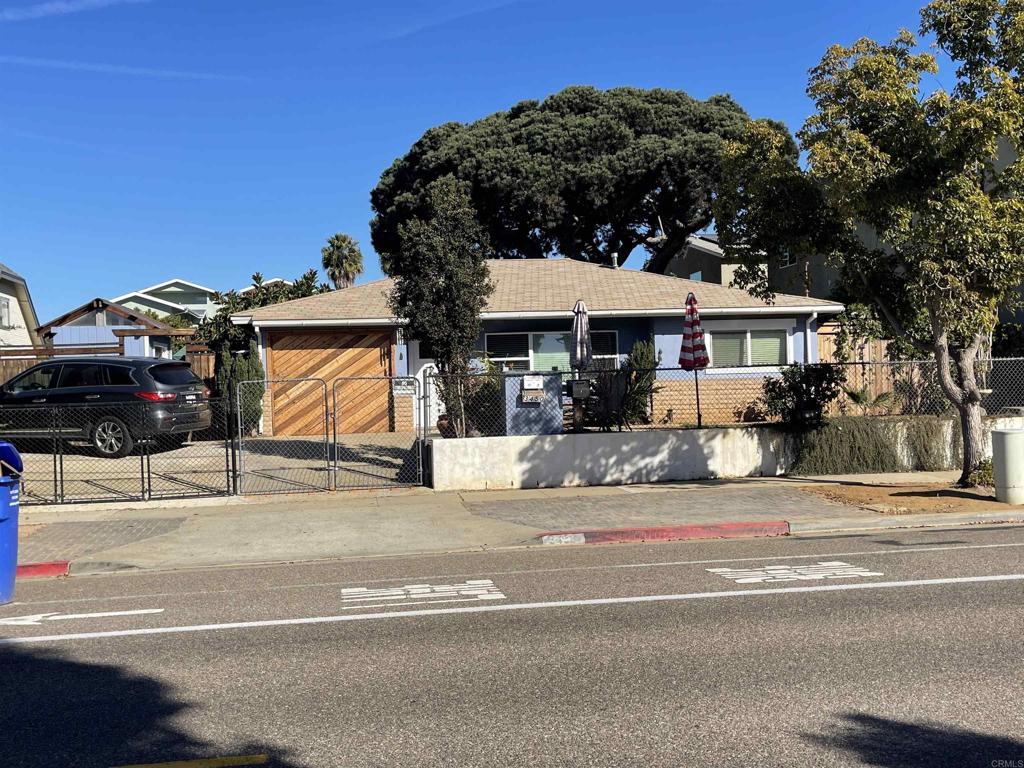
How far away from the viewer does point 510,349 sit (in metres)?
21.5

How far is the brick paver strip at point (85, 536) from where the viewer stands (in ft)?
33.0

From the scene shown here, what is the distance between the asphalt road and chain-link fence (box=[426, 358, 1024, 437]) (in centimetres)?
569

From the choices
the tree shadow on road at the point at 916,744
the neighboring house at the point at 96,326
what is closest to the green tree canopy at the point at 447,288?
the tree shadow on road at the point at 916,744

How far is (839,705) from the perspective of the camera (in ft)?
15.8

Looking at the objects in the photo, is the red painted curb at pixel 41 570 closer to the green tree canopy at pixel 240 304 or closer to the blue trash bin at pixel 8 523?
the blue trash bin at pixel 8 523

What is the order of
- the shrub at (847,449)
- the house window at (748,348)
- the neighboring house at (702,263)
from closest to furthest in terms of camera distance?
the shrub at (847,449) < the house window at (748,348) < the neighboring house at (702,263)

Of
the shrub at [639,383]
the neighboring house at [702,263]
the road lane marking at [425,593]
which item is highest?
the neighboring house at [702,263]

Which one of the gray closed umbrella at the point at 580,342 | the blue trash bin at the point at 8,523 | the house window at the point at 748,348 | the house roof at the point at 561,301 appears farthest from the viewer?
the house window at the point at 748,348

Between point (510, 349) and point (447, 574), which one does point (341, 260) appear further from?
point (447, 574)

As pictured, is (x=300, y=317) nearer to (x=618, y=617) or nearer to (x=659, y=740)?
(x=618, y=617)

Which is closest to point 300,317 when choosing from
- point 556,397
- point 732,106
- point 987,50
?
point 556,397

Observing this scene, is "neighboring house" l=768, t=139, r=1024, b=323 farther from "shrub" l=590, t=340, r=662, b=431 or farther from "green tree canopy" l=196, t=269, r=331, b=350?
"green tree canopy" l=196, t=269, r=331, b=350

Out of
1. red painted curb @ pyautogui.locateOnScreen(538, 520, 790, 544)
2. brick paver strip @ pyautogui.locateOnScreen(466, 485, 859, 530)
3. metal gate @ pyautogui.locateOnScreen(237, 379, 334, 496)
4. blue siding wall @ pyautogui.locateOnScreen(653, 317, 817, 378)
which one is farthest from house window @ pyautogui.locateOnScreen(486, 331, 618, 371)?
red painted curb @ pyautogui.locateOnScreen(538, 520, 790, 544)

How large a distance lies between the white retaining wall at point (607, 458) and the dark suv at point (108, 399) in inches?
180
